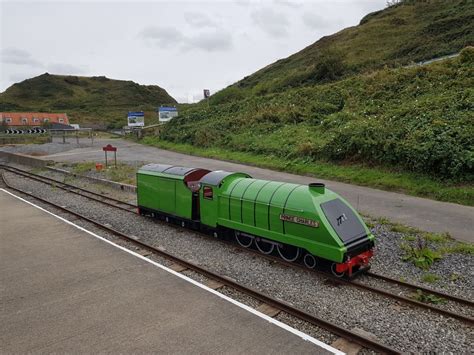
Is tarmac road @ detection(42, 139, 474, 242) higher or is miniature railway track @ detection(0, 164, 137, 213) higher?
tarmac road @ detection(42, 139, 474, 242)

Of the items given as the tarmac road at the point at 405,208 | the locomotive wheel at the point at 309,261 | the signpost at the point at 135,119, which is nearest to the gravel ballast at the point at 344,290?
the locomotive wheel at the point at 309,261

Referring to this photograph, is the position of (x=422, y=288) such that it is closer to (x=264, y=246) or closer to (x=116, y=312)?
(x=264, y=246)

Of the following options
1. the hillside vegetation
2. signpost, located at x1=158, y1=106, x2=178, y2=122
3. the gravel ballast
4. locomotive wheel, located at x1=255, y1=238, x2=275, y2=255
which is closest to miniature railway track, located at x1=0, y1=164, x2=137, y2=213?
the gravel ballast

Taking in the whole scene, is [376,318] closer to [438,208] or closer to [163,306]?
[163,306]

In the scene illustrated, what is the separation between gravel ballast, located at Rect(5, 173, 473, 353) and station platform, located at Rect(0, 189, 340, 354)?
1243 millimetres

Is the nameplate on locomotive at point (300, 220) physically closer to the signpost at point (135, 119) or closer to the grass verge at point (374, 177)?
the grass verge at point (374, 177)

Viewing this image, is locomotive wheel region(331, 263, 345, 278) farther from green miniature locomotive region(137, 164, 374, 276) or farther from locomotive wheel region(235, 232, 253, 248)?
locomotive wheel region(235, 232, 253, 248)

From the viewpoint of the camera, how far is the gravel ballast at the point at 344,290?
7375 mm

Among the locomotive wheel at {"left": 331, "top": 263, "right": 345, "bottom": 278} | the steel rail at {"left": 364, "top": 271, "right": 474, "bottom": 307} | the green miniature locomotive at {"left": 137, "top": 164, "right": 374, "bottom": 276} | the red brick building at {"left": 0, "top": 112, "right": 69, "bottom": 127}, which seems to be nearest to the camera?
the steel rail at {"left": 364, "top": 271, "right": 474, "bottom": 307}

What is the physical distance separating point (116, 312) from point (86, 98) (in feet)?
488

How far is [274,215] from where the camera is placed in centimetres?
1097

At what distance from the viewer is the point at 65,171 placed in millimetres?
30562

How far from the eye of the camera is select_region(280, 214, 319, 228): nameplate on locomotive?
9898 mm

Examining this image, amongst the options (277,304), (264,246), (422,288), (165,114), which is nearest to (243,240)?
(264,246)
